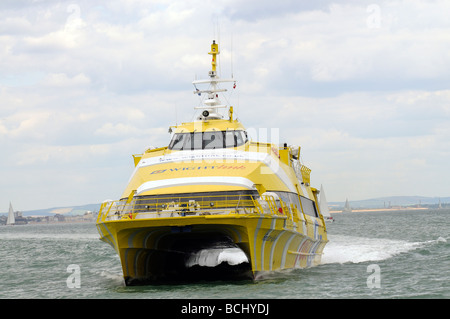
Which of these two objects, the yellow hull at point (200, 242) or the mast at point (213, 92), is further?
the mast at point (213, 92)

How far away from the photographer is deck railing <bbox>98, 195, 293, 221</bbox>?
68.3ft

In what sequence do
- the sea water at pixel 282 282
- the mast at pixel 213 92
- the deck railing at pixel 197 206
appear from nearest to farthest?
the sea water at pixel 282 282
the deck railing at pixel 197 206
the mast at pixel 213 92

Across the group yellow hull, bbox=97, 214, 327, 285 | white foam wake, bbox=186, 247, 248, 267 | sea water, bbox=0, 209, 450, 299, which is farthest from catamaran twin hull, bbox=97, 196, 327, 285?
white foam wake, bbox=186, 247, 248, 267

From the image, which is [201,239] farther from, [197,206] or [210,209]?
[197,206]

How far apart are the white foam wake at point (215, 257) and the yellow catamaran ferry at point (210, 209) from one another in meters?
0.16

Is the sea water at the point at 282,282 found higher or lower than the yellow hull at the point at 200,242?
lower

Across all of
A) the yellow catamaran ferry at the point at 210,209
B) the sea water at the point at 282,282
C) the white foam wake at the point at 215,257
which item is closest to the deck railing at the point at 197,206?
the yellow catamaran ferry at the point at 210,209

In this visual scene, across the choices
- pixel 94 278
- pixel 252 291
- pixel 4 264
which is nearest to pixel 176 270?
pixel 94 278

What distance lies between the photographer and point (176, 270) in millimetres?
25672

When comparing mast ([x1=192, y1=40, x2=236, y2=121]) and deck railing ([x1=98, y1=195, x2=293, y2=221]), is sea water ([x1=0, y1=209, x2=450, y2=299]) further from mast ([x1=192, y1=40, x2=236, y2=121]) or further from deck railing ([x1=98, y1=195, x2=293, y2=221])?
mast ([x1=192, y1=40, x2=236, y2=121])

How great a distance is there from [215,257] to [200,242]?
4665mm

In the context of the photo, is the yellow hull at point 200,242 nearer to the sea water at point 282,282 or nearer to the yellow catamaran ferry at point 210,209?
the yellow catamaran ferry at point 210,209

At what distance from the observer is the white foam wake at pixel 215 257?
91.3 ft

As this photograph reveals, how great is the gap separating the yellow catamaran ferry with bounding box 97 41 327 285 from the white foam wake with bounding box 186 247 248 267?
16 centimetres
